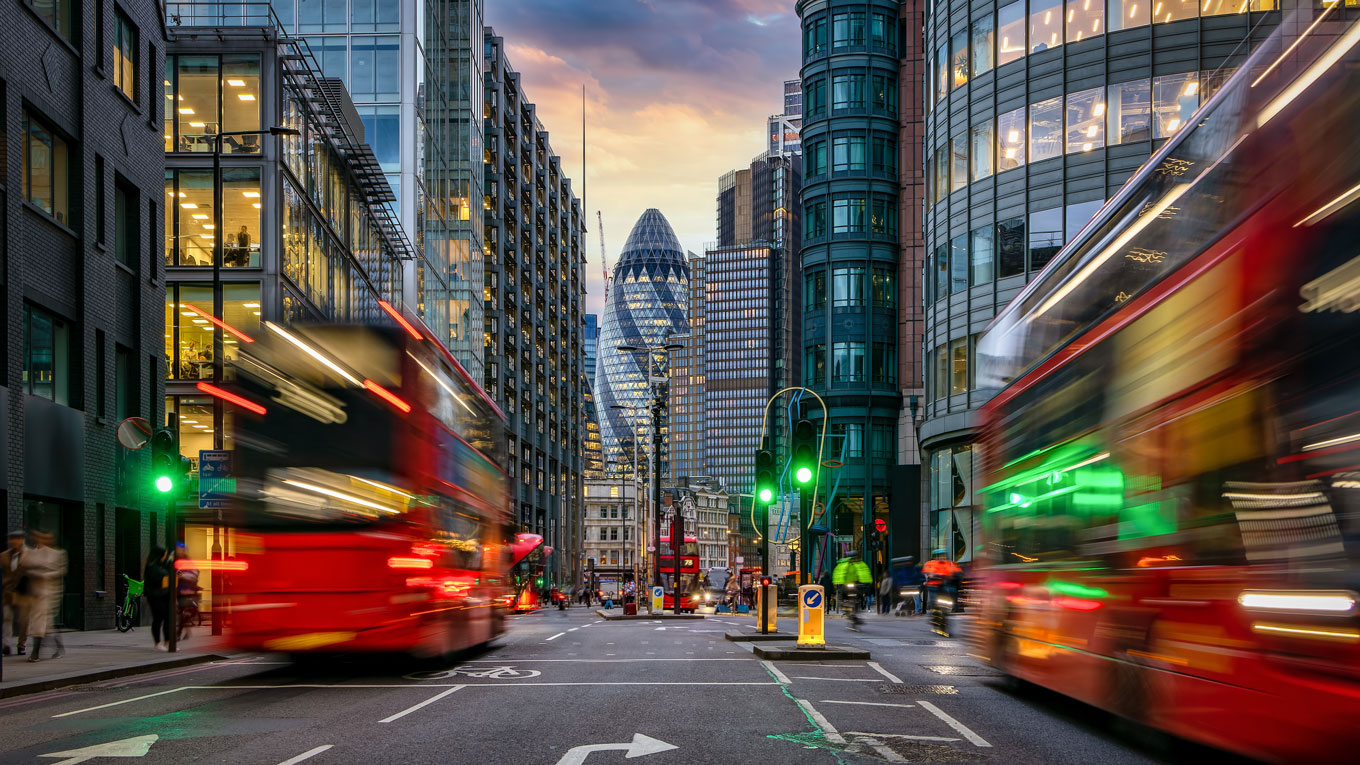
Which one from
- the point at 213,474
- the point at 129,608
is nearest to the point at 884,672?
the point at 213,474

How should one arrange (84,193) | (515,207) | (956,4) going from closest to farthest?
(84,193) < (956,4) < (515,207)

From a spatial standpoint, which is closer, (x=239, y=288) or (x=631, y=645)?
(x=631, y=645)

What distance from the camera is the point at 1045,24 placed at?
41.0m

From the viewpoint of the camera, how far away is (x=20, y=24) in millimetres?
24812

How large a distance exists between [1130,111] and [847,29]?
36563 mm

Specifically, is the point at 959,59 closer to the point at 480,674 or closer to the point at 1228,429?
the point at 480,674

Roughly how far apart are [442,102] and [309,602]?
53.9 m

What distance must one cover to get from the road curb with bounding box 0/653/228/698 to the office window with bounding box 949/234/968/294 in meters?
31.9

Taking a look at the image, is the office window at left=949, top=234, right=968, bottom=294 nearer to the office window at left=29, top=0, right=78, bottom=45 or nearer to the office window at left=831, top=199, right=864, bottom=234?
the office window at left=831, top=199, right=864, bottom=234

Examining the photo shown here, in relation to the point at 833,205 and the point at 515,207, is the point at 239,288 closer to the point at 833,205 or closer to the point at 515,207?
the point at 833,205

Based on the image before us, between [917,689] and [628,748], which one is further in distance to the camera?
[917,689]

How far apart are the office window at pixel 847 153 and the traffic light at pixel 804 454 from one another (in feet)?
183

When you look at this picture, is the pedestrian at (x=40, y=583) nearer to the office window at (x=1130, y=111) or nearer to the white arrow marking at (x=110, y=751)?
the white arrow marking at (x=110, y=751)

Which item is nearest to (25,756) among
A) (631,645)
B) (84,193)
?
(631,645)
